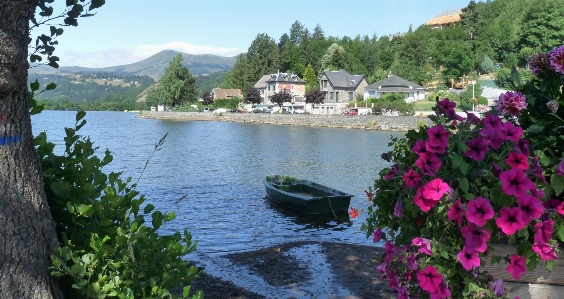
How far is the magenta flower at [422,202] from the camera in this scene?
8.95 ft

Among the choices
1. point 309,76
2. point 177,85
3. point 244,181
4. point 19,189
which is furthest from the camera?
point 309,76

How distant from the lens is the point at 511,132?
280 centimetres

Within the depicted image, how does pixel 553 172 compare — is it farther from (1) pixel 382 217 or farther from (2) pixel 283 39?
(2) pixel 283 39

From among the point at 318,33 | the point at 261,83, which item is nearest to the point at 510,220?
the point at 261,83

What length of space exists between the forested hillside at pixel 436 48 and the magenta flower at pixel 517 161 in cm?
8926

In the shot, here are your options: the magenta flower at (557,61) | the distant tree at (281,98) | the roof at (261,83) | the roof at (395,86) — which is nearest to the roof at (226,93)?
the roof at (261,83)

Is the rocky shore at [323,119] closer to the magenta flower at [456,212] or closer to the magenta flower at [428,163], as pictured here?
the magenta flower at [428,163]

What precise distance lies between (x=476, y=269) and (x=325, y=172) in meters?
27.6

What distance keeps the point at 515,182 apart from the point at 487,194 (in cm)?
17

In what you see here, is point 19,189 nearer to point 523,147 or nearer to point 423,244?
point 423,244

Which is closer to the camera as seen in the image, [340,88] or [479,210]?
[479,210]

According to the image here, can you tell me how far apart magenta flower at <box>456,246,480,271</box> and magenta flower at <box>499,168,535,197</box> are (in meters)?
0.36

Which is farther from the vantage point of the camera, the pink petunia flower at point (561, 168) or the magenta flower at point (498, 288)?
the magenta flower at point (498, 288)

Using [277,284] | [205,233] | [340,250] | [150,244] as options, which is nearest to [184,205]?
[205,233]
